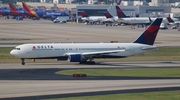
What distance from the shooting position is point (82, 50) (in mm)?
75938

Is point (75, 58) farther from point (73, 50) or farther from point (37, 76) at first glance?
point (37, 76)

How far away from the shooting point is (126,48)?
7725cm

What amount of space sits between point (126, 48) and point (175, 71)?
13.0m

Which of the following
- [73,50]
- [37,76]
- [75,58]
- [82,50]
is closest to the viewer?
[37,76]

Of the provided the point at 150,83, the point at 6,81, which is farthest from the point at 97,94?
the point at 6,81

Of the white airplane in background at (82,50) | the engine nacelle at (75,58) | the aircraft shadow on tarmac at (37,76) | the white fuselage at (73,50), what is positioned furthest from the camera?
the engine nacelle at (75,58)

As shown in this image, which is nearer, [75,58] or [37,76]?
[37,76]

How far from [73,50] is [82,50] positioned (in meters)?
1.34

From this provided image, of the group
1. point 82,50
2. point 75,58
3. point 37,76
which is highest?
point 82,50

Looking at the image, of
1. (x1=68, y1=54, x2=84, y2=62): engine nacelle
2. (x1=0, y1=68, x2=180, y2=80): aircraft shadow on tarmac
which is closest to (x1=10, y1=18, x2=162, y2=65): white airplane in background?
(x1=68, y1=54, x2=84, y2=62): engine nacelle

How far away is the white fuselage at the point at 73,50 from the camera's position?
241 feet

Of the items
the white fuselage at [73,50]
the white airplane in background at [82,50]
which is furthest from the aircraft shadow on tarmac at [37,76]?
the white airplane in background at [82,50]

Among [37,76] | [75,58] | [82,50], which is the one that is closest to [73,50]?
[82,50]

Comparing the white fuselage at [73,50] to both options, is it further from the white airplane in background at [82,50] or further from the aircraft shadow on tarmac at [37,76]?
the aircraft shadow on tarmac at [37,76]
